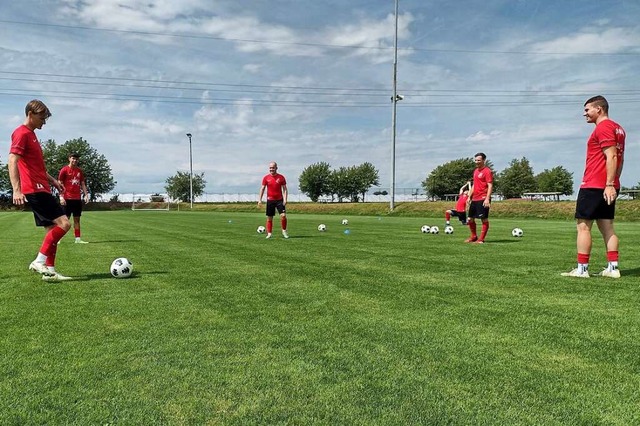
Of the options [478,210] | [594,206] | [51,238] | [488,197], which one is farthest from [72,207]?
[594,206]

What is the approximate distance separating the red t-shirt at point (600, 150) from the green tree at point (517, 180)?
102730 millimetres

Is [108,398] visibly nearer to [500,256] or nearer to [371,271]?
[371,271]

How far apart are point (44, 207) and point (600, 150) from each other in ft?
26.3

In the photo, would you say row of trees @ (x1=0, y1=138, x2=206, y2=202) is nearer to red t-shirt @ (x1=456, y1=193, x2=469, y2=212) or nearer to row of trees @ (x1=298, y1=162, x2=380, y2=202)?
row of trees @ (x1=298, y1=162, x2=380, y2=202)

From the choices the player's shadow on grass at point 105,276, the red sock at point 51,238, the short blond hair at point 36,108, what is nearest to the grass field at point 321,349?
the player's shadow on grass at point 105,276

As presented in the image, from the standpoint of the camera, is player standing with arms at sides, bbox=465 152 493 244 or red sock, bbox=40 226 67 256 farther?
player standing with arms at sides, bbox=465 152 493 244

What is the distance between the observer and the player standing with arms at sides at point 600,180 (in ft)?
20.7

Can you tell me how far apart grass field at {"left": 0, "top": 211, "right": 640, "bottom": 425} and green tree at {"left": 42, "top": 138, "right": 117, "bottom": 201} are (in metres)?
95.9

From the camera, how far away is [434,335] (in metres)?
3.99

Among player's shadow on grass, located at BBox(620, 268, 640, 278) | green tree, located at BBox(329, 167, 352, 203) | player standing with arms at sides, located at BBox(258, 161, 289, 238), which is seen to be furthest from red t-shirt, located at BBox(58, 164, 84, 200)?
green tree, located at BBox(329, 167, 352, 203)

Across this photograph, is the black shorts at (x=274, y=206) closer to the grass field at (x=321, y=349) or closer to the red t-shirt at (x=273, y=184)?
the red t-shirt at (x=273, y=184)

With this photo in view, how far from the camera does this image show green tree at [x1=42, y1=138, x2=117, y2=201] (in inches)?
→ 3607

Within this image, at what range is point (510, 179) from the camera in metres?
102

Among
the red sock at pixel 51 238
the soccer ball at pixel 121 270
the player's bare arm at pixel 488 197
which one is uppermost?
the player's bare arm at pixel 488 197
